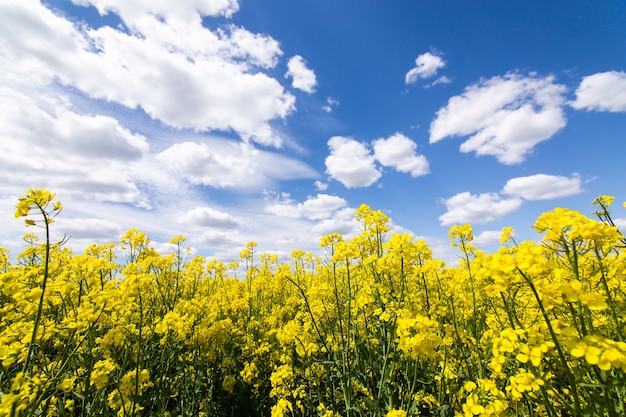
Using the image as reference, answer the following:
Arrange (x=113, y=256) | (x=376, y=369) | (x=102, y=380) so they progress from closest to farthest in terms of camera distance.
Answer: (x=102, y=380) < (x=376, y=369) < (x=113, y=256)

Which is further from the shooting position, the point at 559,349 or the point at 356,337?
the point at 356,337

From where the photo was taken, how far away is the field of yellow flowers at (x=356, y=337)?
146cm

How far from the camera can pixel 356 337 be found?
3.48 meters

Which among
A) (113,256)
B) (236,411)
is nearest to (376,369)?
(236,411)

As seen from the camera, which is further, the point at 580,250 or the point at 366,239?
the point at 366,239

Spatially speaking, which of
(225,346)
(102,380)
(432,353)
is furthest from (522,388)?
(225,346)

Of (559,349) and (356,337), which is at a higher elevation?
(559,349)

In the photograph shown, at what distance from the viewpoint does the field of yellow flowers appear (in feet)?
4.77

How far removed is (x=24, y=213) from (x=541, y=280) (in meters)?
2.85

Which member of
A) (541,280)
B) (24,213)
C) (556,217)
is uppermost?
(24,213)

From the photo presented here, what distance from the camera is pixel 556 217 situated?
147 cm

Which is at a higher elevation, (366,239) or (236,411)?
(366,239)

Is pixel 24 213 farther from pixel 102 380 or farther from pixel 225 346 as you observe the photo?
pixel 225 346

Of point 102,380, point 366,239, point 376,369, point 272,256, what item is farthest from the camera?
point 272,256
